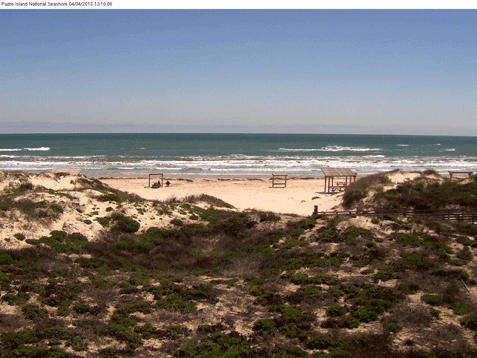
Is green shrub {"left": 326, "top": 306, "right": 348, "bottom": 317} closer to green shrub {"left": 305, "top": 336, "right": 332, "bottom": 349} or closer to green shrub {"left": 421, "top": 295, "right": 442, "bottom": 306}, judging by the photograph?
green shrub {"left": 305, "top": 336, "right": 332, "bottom": 349}

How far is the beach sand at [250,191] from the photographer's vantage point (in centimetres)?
2934

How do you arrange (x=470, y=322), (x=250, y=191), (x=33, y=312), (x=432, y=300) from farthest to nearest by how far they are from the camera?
1. (x=250, y=191)
2. (x=432, y=300)
3. (x=33, y=312)
4. (x=470, y=322)

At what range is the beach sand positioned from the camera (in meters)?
29.3

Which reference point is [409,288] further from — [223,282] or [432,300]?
[223,282]

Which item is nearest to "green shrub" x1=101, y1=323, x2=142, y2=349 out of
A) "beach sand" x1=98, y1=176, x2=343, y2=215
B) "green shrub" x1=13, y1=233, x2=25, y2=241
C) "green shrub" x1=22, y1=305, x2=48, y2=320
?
"green shrub" x1=22, y1=305, x2=48, y2=320

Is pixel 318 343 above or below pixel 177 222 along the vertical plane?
below

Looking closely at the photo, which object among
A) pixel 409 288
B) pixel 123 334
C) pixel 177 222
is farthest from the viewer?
pixel 177 222

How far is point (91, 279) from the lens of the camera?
13.6m

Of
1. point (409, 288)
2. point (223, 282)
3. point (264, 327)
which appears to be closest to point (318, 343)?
point (264, 327)

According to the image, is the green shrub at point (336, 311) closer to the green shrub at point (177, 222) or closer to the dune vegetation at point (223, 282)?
the dune vegetation at point (223, 282)

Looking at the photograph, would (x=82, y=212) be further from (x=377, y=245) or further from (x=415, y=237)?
(x=415, y=237)

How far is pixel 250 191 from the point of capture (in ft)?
124

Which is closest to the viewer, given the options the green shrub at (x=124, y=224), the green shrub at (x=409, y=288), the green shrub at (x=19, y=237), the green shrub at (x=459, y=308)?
the green shrub at (x=459, y=308)

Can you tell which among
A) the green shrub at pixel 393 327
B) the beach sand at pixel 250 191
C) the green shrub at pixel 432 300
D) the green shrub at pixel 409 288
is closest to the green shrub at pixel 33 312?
the green shrub at pixel 393 327
